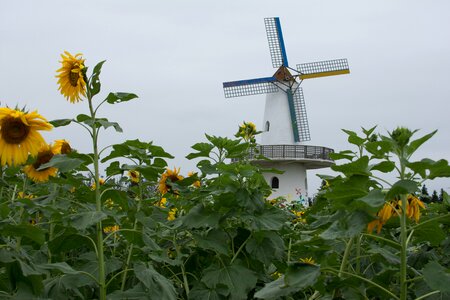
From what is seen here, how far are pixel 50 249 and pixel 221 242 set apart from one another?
2.09 feet

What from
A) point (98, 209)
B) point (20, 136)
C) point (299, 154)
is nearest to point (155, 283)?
point (98, 209)

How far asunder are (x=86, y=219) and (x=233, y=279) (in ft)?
2.20

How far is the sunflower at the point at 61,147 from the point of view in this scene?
2.43 m

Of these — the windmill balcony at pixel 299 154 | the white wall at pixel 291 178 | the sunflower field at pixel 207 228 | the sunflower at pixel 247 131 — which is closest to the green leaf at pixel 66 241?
the sunflower field at pixel 207 228

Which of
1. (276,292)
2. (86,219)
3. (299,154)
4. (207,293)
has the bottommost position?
(207,293)

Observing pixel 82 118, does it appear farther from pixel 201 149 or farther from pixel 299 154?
pixel 299 154

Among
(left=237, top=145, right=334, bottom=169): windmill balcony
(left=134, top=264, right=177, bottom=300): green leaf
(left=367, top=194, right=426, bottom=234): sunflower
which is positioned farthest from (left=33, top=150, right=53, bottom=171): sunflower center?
(left=237, top=145, right=334, bottom=169): windmill balcony

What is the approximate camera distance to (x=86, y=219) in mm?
1769

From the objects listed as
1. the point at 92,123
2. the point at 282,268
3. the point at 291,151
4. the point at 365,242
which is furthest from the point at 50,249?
the point at 291,151

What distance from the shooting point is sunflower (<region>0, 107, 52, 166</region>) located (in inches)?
72.2

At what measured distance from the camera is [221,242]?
228cm

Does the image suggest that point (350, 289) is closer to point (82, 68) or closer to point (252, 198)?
point (252, 198)

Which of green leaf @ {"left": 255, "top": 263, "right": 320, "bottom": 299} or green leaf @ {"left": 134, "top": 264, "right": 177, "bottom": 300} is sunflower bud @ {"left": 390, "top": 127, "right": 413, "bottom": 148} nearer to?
green leaf @ {"left": 255, "top": 263, "right": 320, "bottom": 299}

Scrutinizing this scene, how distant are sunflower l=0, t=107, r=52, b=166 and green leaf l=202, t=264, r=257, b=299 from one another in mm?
793
